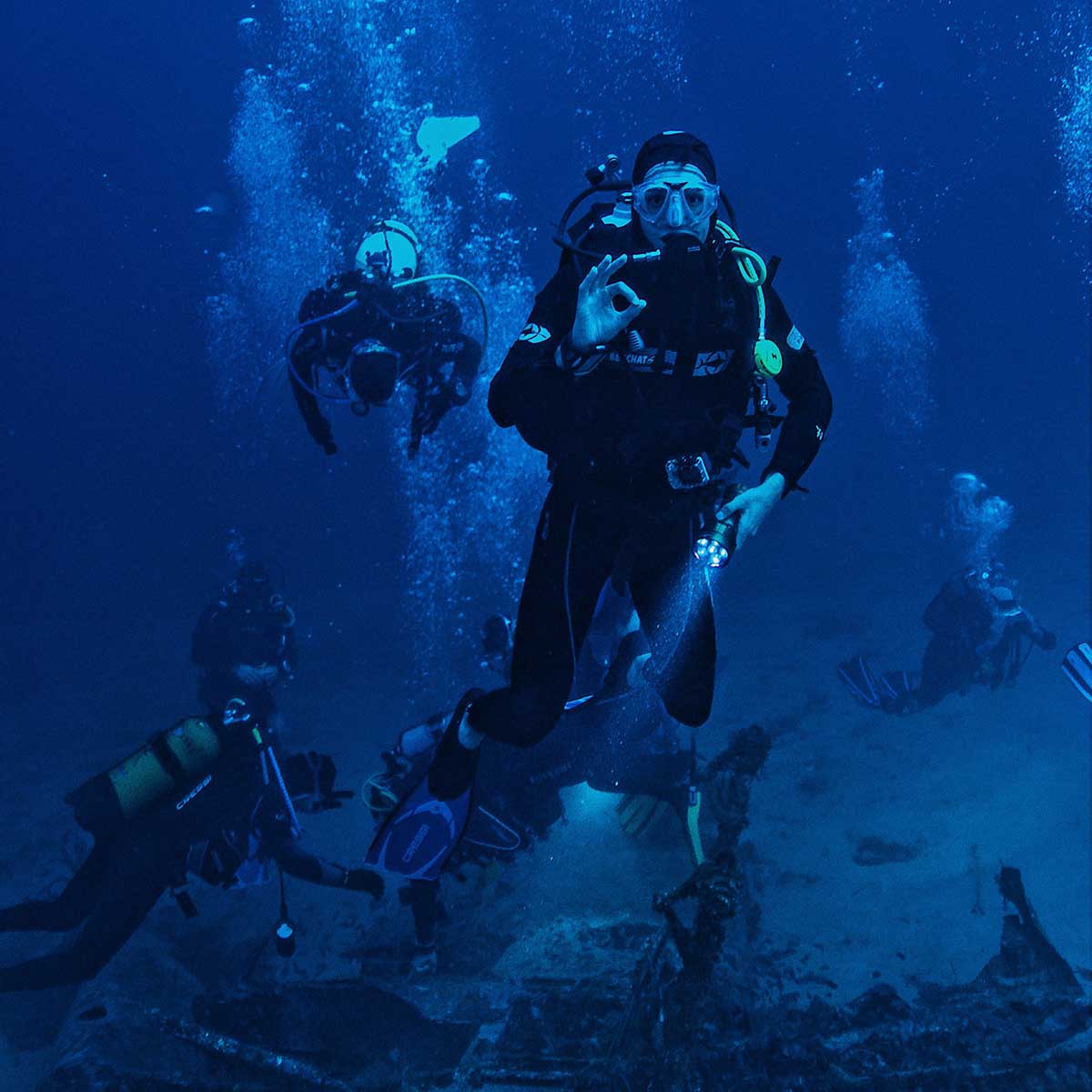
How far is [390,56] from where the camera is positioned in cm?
4109

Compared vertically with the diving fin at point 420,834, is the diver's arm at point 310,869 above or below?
above

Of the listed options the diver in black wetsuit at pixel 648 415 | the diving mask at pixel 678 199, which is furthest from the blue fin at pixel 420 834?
the diving mask at pixel 678 199

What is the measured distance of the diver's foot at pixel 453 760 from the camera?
10.2ft

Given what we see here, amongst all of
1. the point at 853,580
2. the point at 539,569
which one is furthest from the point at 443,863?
the point at 853,580

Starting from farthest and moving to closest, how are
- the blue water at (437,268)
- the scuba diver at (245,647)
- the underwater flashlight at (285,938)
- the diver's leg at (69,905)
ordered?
the blue water at (437,268) < the scuba diver at (245,647) < the diver's leg at (69,905) < the underwater flashlight at (285,938)

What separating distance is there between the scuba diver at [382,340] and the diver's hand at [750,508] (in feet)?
9.49

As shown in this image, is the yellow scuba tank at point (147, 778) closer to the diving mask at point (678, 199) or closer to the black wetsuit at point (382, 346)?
the black wetsuit at point (382, 346)

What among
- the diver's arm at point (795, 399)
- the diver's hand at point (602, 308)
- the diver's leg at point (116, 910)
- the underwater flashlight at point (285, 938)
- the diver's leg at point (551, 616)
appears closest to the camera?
the diver's hand at point (602, 308)

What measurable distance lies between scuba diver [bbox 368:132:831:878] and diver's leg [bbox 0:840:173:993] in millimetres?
2866

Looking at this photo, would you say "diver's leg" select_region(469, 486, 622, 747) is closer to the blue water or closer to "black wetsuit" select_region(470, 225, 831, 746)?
"black wetsuit" select_region(470, 225, 831, 746)

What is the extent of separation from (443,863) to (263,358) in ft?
160

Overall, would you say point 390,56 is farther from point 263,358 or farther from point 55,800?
point 55,800

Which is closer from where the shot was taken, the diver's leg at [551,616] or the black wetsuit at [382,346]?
the diver's leg at [551,616]

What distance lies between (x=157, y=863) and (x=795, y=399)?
450cm
